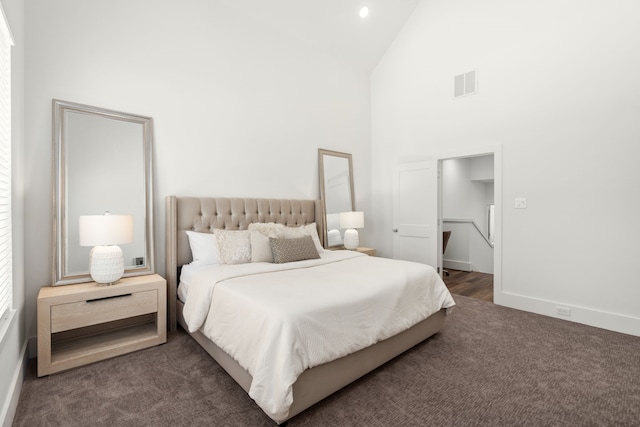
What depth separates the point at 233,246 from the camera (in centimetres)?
309

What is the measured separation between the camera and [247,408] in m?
1.84

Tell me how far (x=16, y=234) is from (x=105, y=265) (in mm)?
577

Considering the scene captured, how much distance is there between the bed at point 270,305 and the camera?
167cm

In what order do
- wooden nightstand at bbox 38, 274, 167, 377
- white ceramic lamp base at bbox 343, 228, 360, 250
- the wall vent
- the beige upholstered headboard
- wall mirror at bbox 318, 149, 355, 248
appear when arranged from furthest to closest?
1. wall mirror at bbox 318, 149, 355, 248
2. white ceramic lamp base at bbox 343, 228, 360, 250
3. the wall vent
4. the beige upholstered headboard
5. wooden nightstand at bbox 38, 274, 167, 377

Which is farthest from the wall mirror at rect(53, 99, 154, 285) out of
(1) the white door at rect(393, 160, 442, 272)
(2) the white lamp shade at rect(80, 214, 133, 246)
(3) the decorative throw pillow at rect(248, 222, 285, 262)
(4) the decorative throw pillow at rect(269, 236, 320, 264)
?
(1) the white door at rect(393, 160, 442, 272)

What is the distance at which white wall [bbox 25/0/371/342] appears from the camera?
2.58m

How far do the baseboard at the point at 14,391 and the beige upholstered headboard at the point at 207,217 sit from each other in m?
1.04

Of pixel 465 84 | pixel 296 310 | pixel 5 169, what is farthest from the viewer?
pixel 465 84

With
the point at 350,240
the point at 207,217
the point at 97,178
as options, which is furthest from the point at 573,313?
the point at 97,178

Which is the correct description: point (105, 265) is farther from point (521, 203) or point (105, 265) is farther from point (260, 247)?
point (521, 203)

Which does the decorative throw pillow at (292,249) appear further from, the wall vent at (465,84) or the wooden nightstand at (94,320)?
the wall vent at (465,84)

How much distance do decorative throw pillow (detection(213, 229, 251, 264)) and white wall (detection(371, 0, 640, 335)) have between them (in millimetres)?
3078

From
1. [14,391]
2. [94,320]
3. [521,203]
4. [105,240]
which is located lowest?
[14,391]

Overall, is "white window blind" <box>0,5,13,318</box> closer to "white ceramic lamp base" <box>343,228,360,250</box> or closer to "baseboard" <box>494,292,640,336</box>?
"white ceramic lamp base" <box>343,228,360,250</box>
